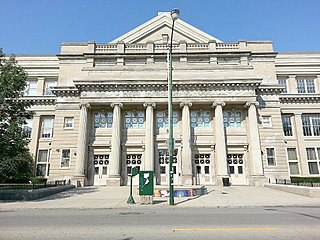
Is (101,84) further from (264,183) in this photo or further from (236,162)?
(264,183)

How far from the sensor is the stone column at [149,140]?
27044 mm

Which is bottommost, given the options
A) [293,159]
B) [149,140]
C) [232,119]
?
[293,159]

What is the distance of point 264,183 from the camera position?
83.9 feet

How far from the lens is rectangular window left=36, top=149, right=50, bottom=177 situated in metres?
33.8

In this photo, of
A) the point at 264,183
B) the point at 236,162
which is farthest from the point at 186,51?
the point at 264,183

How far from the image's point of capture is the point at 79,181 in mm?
26172

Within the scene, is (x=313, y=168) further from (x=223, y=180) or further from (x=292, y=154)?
(x=223, y=180)

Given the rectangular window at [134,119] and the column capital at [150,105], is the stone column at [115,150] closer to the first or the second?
the rectangular window at [134,119]

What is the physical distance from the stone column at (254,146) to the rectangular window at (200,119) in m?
4.96

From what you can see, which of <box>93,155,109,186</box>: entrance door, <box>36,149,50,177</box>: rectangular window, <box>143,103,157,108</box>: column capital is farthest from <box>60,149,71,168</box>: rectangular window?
<box>143,103,157,108</box>: column capital

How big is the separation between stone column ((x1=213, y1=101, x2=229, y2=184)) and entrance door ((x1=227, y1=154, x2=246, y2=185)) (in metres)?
2.35

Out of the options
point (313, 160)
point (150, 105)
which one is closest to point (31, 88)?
point (150, 105)

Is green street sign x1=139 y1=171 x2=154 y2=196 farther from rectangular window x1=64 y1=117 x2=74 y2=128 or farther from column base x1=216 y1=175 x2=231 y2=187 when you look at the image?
rectangular window x1=64 y1=117 x2=74 y2=128

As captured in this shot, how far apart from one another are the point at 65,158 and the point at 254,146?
22.9 metres
